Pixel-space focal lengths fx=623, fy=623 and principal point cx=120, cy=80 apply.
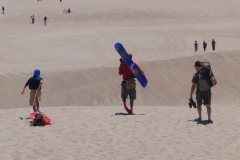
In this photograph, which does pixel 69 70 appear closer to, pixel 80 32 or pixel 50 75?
pixel 50 75

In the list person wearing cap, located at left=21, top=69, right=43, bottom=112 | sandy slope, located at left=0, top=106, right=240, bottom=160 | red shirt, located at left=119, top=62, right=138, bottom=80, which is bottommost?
sandy slope, located at left=0, top=106, right=240, bottom=160

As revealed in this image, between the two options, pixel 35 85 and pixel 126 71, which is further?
pixel 126 71

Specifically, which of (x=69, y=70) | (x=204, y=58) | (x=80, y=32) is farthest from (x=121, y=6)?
(x=69, y=70)

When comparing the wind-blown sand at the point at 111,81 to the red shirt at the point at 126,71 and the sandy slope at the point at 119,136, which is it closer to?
the sandy slope at the point at 119,136

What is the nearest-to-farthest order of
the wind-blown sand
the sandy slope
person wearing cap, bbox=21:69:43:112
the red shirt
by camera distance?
the sandy slope, the wind-blown sand, person wearing cap, bbox=21:69:43:112, the red shirt

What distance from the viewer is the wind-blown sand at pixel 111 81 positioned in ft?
35.5

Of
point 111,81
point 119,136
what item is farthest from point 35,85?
point 111,81

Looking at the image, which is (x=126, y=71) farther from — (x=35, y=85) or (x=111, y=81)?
(x=111, y=81)

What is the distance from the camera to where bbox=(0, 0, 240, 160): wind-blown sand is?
35.5 ft

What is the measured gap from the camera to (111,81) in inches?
867

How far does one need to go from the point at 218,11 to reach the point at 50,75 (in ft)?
125

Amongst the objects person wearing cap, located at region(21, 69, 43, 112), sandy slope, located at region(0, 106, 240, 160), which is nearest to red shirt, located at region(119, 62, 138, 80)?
sandy slope, located at region(0, 106, 240, 160)

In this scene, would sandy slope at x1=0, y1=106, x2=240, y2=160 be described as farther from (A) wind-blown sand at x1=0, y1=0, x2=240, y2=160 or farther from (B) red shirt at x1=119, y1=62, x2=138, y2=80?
(B) red shirt at x1=119, y1=62, x2=138, y2=80

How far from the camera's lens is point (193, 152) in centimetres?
1044
